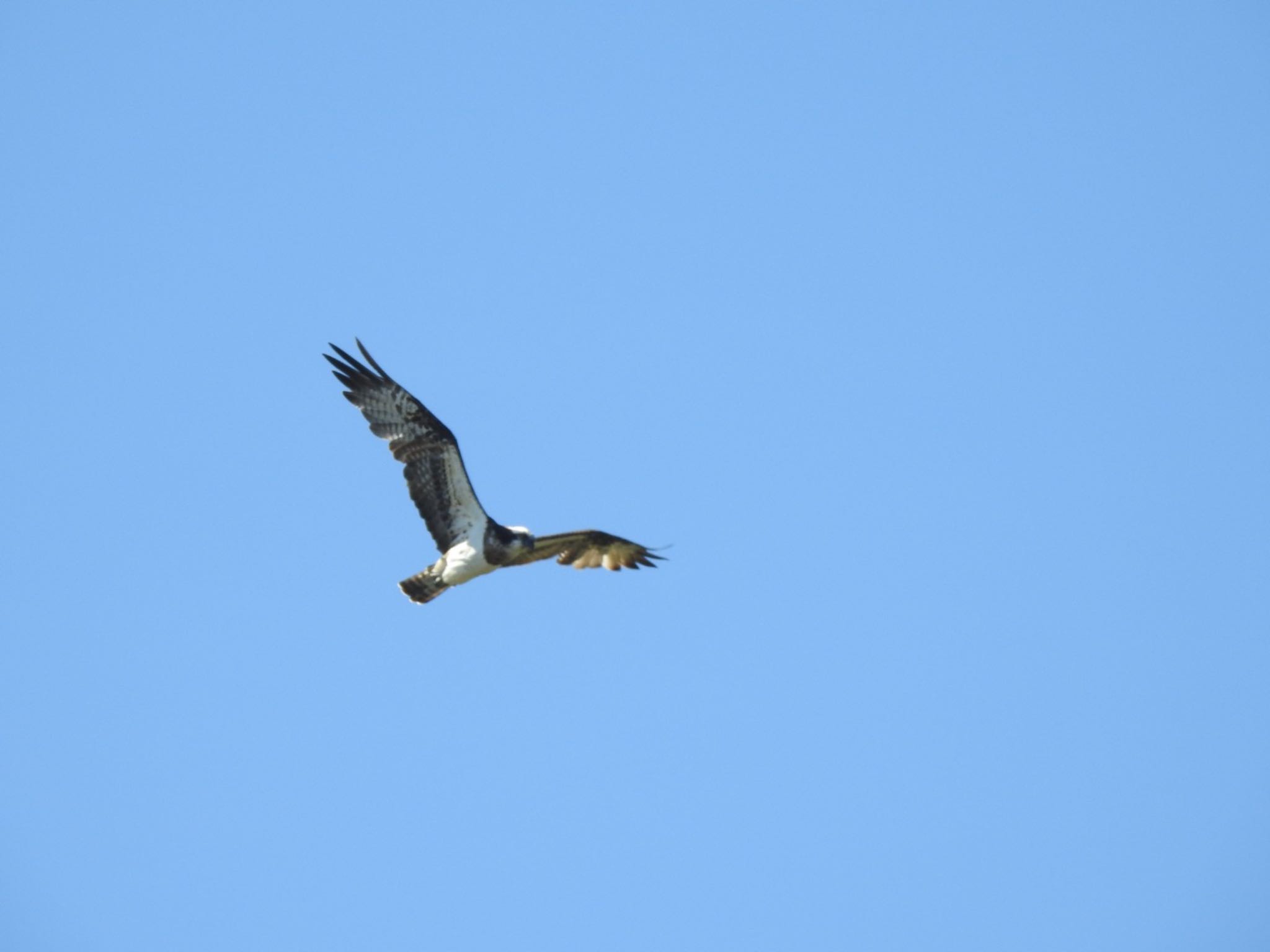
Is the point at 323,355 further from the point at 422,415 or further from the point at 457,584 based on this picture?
the point at 457,584

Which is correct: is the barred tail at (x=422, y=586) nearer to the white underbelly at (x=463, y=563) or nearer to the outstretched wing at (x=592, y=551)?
the white underbelly at (x=463, y=563)

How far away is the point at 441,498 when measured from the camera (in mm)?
19625

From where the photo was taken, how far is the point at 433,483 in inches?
771

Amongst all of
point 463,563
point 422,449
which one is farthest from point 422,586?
point 422,449

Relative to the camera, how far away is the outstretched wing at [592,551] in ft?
68.5

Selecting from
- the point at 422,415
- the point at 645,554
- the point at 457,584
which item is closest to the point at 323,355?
the point at 422,415

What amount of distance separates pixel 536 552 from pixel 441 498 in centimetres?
171

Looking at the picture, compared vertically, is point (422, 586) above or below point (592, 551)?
below

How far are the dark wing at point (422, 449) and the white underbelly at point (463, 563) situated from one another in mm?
125

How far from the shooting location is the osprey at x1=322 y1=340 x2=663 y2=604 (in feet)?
63.9

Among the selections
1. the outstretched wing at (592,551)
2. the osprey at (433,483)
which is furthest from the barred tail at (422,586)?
the outstretched wing at (592,551)

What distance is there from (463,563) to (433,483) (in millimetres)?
1007

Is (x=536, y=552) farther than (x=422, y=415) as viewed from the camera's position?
Yes

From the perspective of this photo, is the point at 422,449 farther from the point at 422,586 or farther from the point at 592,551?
the point at 592,551
